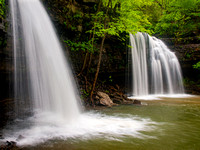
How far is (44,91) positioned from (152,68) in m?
10.3

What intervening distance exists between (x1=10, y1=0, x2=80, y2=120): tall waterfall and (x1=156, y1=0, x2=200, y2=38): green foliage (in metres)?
15.3

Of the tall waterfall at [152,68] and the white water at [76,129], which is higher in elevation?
the tall waterfall at [152,68]

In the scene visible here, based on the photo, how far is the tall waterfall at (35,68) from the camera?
5.54 meters

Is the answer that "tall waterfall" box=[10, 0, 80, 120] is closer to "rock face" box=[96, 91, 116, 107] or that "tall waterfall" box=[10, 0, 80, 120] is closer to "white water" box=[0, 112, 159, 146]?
"white water" box=[0, 112, 159, 146]

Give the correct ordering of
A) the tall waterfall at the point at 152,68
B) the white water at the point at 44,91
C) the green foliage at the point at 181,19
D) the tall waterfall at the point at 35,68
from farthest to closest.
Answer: the green foliage at the point at 181,19
the tall waterfall at the point at 152,68
the tall waterfall at the point at 35,68
the white water at the point at 44,91

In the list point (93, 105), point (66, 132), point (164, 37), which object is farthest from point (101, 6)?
point (164, 37)

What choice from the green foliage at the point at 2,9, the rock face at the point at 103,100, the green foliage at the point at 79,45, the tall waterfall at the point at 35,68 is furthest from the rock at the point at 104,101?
the green foliage at the point at 2,9

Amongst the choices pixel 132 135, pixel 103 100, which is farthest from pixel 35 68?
pixel 132 135

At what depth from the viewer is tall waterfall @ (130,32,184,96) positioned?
12516mm

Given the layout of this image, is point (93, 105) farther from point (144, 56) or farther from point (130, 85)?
point (144, 56)

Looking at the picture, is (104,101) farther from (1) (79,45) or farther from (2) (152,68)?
(2) (152,68)

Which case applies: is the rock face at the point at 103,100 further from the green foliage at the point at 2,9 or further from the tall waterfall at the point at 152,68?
the green foliage at the point at 2,9

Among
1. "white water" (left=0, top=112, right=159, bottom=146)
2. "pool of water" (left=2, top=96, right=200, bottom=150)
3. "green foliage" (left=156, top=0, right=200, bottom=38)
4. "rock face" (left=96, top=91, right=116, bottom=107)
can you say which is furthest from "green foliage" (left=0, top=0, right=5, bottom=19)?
"green foliage" (left=156, top=0, right=200, bottom=38)

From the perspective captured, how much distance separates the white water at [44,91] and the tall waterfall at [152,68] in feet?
23.2
